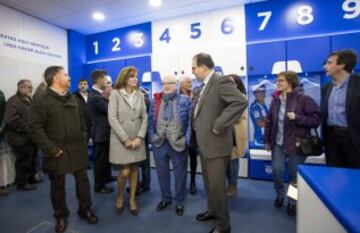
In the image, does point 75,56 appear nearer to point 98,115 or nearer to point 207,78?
point 98,115

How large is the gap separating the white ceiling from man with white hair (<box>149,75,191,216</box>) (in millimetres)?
2094

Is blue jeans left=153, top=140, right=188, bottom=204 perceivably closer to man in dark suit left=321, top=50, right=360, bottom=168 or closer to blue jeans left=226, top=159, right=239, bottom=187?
blue jeans left=226, top=159, right=239, bottom=187

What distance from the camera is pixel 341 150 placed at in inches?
82.1

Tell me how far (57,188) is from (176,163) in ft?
3.80

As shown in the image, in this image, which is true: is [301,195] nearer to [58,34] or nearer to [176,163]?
[176,163]

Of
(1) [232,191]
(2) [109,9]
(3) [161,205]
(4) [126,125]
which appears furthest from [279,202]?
(2) [109,9]

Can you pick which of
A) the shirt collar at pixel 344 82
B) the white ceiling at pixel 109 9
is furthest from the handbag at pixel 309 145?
the white ceiling at pixel 109 9

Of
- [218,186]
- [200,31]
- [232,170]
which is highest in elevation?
[200,31]

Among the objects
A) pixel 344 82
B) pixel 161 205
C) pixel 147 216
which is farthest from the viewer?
pixel 161 205

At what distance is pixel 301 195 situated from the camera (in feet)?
3.50

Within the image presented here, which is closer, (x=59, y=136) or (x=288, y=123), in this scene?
(x=59, y=136)

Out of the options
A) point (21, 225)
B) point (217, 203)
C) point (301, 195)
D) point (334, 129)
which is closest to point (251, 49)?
point (334, 129)

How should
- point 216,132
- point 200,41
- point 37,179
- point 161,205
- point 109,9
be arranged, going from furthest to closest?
point 200,41 < point 109,9 < point 37,179 < point 161,205 < point 216,132

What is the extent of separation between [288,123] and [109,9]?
136 inches
